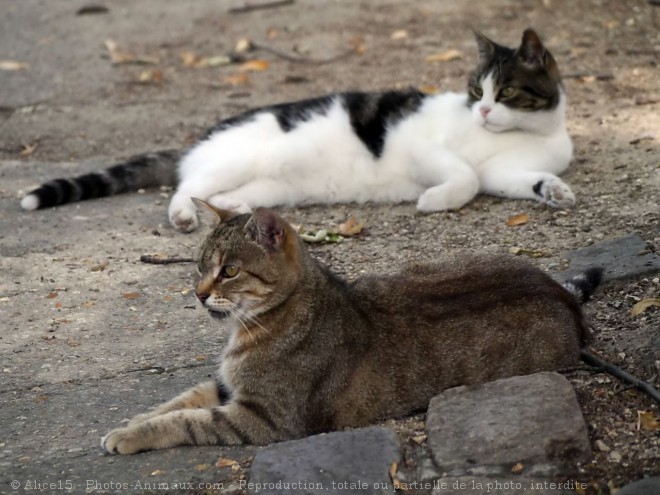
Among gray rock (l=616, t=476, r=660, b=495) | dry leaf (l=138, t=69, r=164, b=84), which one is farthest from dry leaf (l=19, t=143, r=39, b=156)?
gray rock (l=616, t=476, r=660, b=495)

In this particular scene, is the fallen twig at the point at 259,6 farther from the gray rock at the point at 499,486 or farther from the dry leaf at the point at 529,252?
the gray rock at the point at 499,486

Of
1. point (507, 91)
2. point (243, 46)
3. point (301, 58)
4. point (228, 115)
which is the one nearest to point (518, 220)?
point (507, 91)

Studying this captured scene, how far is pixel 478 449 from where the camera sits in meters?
3.78

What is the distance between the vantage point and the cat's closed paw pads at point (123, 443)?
13.3 feet

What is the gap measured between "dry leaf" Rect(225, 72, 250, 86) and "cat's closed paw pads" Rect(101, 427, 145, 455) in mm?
6116

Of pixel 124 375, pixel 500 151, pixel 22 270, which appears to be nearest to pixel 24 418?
pixel 124 375

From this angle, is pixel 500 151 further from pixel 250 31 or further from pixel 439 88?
pixel 250 31

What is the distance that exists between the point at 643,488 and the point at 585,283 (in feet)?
5.03

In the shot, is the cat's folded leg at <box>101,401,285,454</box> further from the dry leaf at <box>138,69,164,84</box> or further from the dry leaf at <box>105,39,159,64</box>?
the dry leaf at <box>105,39,159,64</box>

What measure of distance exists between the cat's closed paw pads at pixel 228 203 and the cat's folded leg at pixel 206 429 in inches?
110

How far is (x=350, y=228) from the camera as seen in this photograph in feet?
21.2

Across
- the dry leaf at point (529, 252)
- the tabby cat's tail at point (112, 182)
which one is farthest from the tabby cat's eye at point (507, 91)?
the tabby cat's tail at point (112, 182)

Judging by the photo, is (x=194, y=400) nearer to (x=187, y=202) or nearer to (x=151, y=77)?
(x=187, y=202)

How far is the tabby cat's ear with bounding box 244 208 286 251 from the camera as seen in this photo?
13.8 feet
